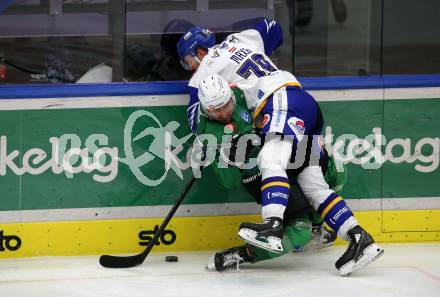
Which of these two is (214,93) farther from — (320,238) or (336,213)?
(320,238)

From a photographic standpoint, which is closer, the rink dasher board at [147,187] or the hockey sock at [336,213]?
the hockey sock at [336,213]

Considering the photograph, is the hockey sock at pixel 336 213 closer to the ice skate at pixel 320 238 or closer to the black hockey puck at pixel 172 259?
the ice skate at pixel 320 238

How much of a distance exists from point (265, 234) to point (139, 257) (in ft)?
2.44

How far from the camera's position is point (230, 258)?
16.1 ft

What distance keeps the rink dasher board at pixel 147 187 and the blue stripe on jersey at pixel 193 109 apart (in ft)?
0.57

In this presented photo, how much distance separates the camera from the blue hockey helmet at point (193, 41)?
5.20m

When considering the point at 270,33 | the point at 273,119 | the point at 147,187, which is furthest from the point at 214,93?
the point at 147,187

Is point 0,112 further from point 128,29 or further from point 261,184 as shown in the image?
point 261,184

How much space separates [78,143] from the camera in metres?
5.20

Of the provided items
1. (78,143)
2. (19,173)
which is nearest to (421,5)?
(78,143)

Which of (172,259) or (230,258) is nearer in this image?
→ (230,258)

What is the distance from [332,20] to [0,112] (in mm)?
1762

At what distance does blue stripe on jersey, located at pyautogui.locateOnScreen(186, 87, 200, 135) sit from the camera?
5.05m

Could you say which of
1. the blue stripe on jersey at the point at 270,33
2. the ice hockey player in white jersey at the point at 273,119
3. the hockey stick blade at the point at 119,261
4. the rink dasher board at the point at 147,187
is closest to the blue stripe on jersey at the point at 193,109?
the ice hockey player in white jersey at the point at 273,119
